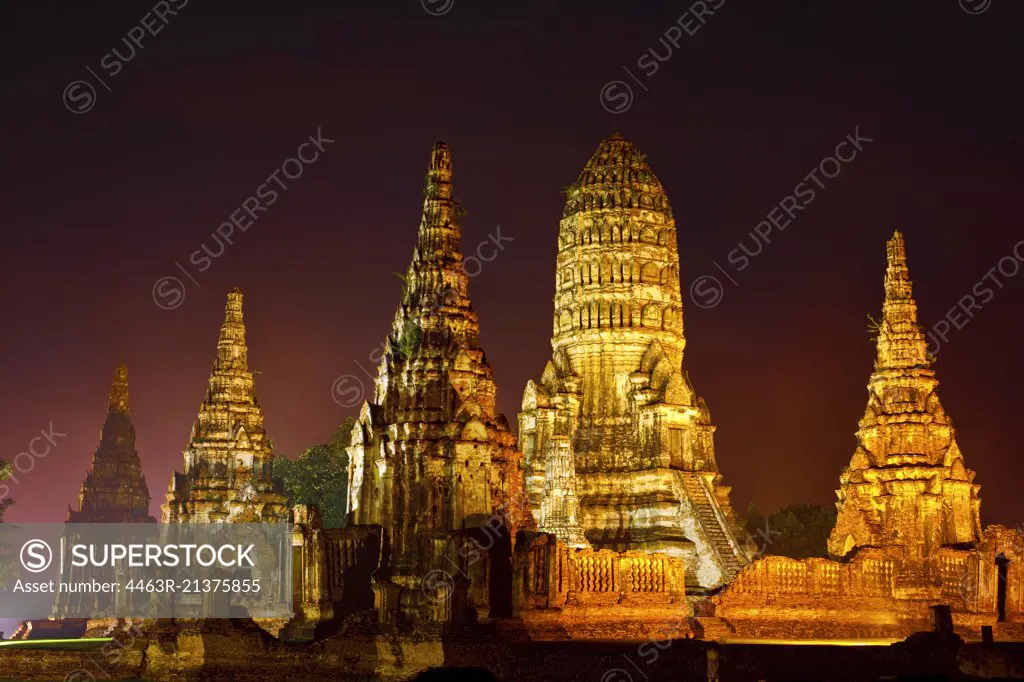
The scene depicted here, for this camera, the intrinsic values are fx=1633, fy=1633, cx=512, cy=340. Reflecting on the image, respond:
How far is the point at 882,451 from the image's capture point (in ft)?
192

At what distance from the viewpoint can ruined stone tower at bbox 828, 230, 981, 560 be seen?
56.4 m

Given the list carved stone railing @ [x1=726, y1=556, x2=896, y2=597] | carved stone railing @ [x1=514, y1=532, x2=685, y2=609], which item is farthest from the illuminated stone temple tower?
carved stone railing @ [x1=514, y1=532, x2=685, y2=609]

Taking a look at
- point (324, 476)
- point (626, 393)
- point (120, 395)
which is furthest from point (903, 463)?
point (120, 395)

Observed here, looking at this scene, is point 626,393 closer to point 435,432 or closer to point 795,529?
point 435,432

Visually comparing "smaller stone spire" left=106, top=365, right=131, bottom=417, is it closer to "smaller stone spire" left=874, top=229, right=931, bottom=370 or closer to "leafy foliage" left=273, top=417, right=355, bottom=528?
"leafy foliage" left=273, top=417, right=355, bottom=528

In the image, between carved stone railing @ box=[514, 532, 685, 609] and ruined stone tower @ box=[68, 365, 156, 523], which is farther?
ruined stone tower @ box=[68, 365, 156, 523]

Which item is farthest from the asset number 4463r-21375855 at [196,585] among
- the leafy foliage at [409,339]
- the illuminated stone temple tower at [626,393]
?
the illuminated stone temple tower at [626,393]

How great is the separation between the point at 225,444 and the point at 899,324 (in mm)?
26621

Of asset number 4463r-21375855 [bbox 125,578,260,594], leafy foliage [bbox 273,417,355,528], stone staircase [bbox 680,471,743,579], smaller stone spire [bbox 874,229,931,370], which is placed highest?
smaller stone spire [bbox 874,229,931,370]

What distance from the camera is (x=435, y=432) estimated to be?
1764 inches

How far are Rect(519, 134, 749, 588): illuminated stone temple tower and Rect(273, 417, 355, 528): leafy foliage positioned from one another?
66.4ft

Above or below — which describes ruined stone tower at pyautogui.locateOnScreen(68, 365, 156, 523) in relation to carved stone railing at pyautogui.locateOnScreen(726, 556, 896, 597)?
above

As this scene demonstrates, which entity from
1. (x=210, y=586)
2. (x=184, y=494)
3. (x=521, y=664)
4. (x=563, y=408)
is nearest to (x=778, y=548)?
(x=563, y=408)

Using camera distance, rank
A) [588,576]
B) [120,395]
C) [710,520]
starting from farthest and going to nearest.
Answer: [120,395]
[710,520]
[588,576]
